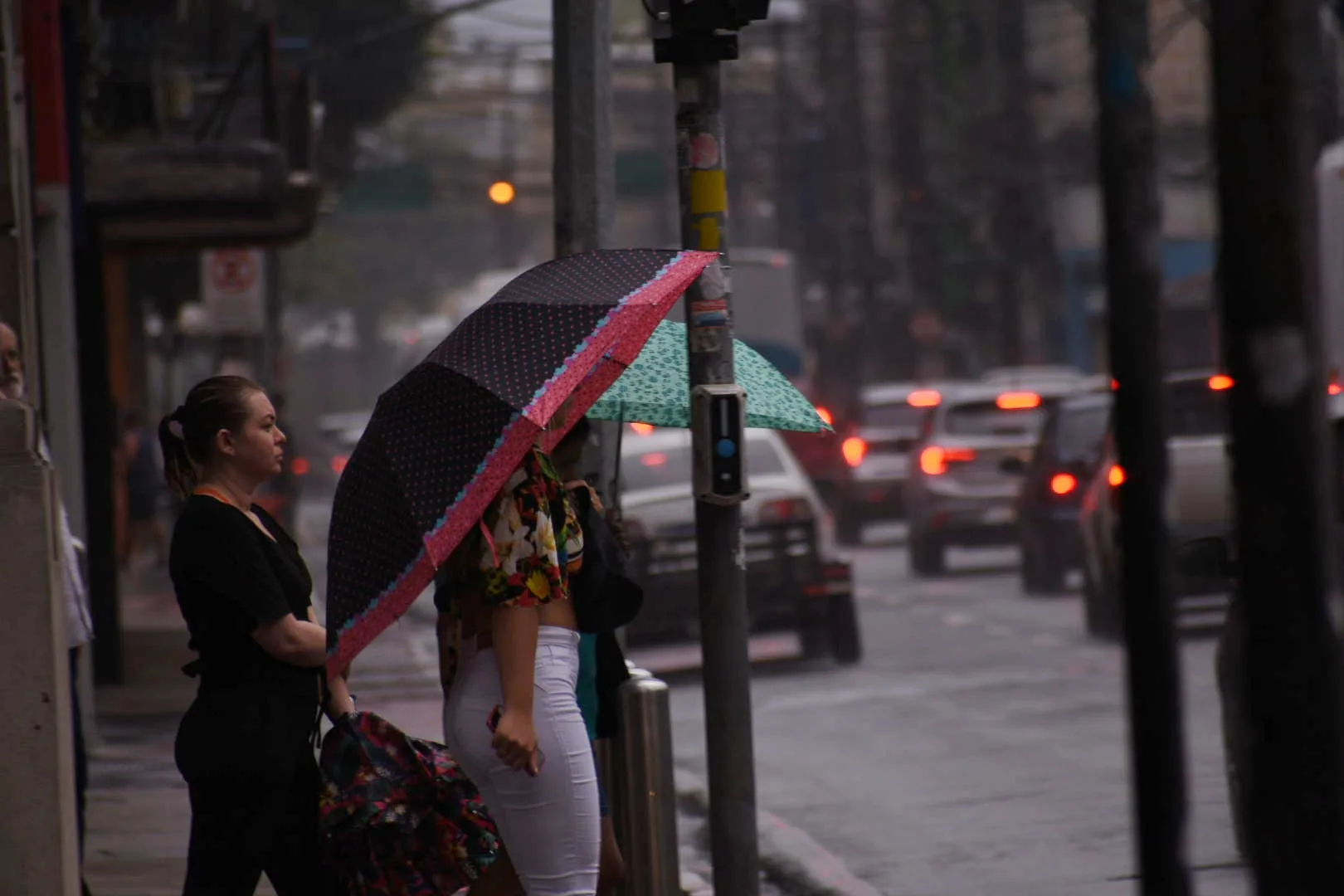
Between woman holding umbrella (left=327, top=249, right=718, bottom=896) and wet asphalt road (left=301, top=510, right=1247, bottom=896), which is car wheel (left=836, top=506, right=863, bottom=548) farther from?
woman holding umbrella (left=327, top=249, right=718, bottom=896)

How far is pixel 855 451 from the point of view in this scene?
28203 millimetres

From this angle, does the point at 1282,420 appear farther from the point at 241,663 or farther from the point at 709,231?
the point at 709,231

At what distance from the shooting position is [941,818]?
9594 mm

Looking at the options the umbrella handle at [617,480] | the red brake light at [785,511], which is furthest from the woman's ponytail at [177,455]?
the red brake light at [785,511]

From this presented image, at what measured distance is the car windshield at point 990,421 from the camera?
22688mm

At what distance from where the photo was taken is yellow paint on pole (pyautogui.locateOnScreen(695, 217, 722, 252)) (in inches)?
254

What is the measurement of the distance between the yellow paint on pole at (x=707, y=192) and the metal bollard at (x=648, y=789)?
1337mm

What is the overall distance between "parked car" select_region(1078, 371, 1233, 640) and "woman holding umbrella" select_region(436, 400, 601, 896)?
11.1 metres

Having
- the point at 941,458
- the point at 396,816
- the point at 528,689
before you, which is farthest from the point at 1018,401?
the point at 528,689

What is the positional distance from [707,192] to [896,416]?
22.2m

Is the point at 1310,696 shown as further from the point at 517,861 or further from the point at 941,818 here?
the point at 941,818

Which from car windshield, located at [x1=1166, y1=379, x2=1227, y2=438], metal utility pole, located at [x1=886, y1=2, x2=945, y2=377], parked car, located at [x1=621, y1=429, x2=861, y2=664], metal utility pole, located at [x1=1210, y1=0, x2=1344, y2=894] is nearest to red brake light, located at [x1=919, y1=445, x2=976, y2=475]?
car windshield, located at [x1=1166, y1=379, x2=1227, y2=438]

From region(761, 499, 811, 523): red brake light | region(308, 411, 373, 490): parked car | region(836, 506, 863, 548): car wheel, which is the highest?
region(761, 499, 811, 523): red brake light

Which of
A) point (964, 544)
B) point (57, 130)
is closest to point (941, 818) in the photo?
point (57, 130)
